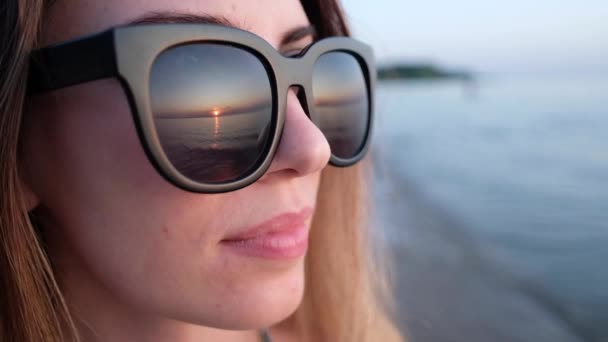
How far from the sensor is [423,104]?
1507cm

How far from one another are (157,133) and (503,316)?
2.46m

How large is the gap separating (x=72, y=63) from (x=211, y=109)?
27cm

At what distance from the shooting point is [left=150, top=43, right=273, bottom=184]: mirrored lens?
908 millimetres

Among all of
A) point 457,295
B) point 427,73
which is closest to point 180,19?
point 457,295

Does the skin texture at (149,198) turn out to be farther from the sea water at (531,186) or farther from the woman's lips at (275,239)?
the sea water at (531,186)

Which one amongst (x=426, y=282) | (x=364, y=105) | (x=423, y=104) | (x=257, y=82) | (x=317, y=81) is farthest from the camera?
(x=423, y=104)

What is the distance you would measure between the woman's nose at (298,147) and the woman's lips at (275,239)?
114 millimetres

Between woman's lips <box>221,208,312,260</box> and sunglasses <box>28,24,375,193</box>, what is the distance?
14cm

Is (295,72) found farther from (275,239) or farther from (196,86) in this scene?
(275,239)

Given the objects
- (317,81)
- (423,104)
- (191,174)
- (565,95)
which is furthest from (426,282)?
(423,104)

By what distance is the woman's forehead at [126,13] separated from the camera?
942 millimetres

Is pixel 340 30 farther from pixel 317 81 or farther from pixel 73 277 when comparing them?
pixel 73 277

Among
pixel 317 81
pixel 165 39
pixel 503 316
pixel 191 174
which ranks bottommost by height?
pixel 503 316

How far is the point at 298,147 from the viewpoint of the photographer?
3.44 feet
